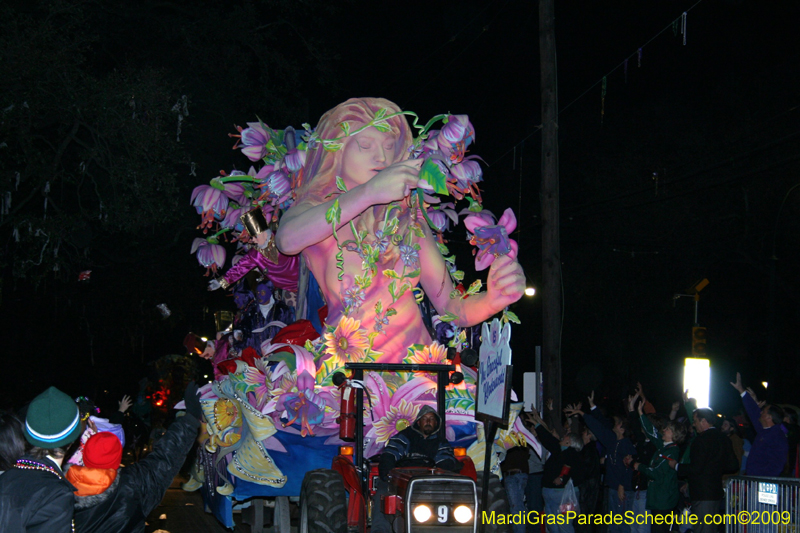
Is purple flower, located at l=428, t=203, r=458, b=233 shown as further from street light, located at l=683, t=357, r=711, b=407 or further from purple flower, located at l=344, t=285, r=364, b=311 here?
street light, located at l=683, t=357, r=711, b=407

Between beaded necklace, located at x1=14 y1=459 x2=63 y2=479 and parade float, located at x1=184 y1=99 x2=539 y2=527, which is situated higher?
parade float, located at x1=184 y1=99 x2=539 y2=527

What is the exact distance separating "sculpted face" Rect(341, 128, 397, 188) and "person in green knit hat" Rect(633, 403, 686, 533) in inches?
182

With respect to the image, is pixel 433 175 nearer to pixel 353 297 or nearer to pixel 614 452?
pixel 353 297

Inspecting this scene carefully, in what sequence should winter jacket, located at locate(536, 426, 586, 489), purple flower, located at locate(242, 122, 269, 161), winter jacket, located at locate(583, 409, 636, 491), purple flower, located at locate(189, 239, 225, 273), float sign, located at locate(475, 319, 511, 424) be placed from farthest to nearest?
winter jacket, located at locate(583, 409, 636, 491) → winter jacket, located at locate(536, 426, 586, 489) → purple flower, located at locate(189, 239, 225, 273) → purple flower, located at locate(242, 122, 269, 161) → float sign, located at locate(475, 319, 511, 424)

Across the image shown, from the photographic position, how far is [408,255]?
6195 mm

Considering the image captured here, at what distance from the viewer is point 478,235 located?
18.9 ft

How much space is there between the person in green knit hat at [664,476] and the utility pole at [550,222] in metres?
2.31

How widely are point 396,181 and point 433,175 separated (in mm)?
283

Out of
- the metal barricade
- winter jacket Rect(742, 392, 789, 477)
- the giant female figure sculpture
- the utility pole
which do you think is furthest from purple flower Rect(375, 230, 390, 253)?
the utility pole

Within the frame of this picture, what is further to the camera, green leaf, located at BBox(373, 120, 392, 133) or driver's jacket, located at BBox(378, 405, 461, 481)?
green leaf, located at BBox(373, 120, 392, 133)

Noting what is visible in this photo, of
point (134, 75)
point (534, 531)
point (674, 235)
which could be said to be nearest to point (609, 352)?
point (674, 235)

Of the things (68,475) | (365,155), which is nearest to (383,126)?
(365,155)

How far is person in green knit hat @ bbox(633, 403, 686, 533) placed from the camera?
335 inches

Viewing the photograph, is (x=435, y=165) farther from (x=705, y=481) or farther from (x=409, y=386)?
(x=705, y=481)
